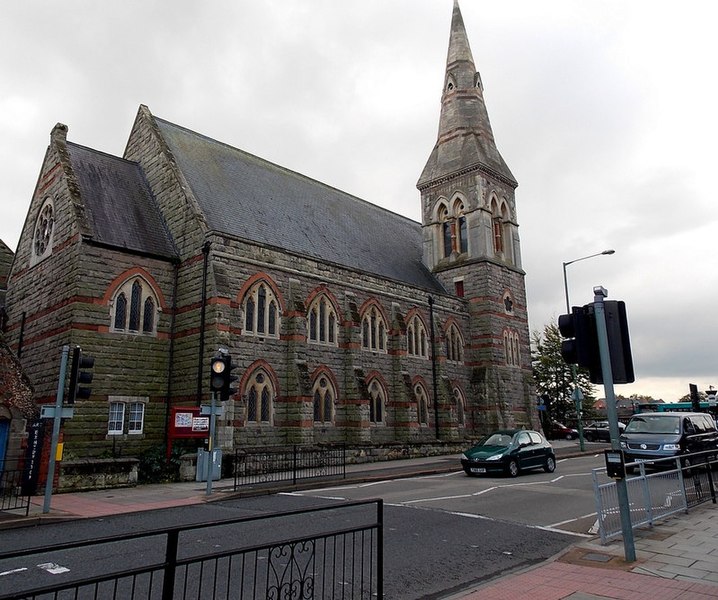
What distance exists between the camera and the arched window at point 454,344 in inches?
1236

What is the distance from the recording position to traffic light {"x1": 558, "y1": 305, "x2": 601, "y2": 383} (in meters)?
7.54

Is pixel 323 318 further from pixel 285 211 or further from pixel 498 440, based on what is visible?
pixel 498 440

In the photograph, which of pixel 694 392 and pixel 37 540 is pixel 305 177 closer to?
pixel 694 392

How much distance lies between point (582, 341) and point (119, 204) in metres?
20.2

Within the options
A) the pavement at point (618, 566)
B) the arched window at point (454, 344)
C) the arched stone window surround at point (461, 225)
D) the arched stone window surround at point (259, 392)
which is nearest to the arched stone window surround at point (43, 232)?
the arched stone window surround at point (259, 392)

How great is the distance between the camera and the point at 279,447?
2056 cm

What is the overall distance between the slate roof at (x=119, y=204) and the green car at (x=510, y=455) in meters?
13.7

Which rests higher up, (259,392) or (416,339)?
(416,339)

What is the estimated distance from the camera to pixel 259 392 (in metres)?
21.5

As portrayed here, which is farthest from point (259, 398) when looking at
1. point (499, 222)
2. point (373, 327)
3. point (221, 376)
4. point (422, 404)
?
point (499, 222)

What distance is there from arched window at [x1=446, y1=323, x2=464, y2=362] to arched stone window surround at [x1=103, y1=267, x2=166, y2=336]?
643 inches

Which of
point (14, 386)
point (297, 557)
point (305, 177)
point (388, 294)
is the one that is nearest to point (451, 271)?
point (388, 294)

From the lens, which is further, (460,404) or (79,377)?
(460,404)

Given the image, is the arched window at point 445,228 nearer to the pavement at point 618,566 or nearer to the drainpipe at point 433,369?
the drainpipe at point 433,369
